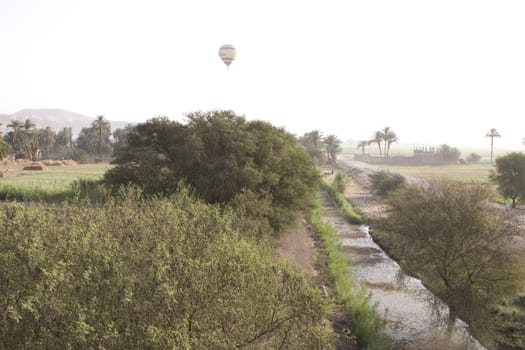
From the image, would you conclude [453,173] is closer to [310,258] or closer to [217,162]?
[310,258]

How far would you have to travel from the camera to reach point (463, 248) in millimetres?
19016

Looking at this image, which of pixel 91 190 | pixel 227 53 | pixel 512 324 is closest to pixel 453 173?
pixel 227 53

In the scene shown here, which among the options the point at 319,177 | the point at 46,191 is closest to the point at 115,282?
the point at 319,177

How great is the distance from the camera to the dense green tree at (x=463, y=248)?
18078 millimetres

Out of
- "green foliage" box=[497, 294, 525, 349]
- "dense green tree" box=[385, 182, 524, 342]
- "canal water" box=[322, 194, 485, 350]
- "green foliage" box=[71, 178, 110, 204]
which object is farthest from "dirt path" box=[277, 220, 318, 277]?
"green foliage" box=[71, 178, 110, 204]

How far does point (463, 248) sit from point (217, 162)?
691 inches

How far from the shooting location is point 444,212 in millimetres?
19453

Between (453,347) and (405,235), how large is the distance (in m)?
5.41

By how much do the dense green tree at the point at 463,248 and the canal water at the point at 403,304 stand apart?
1.08 m

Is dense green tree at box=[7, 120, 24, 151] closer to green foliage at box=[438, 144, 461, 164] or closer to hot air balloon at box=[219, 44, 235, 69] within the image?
hot air balloon at box=[219, 44, 235, 69]

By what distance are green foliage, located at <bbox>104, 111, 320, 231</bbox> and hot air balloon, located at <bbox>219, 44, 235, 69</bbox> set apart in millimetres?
37194

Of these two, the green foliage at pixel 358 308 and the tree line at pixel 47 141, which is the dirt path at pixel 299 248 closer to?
the green foliage at pixel 358 308

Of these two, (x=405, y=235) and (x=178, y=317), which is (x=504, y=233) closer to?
(x=405, y=235)

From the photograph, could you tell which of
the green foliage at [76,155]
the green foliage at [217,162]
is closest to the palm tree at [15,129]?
the green foliage at [76,155]
